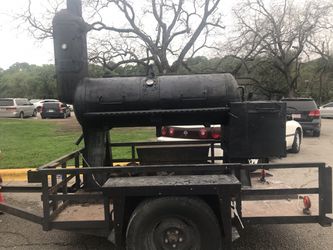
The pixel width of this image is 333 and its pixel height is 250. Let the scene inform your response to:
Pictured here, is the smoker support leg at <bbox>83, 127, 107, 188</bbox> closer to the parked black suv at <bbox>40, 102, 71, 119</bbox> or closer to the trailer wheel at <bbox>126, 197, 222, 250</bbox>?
the trailer wheel at <bbox>126, 197, 222, 250</bbox>

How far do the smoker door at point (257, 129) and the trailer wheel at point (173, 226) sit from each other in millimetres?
999

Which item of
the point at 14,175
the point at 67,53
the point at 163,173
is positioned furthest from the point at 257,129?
the point at 14,175

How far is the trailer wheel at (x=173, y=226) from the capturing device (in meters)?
3.79

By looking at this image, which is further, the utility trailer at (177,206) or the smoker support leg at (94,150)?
the smoker support leg at (94,150)

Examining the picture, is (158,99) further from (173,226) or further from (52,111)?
(52,111)

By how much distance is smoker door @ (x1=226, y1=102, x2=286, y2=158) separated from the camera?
4477mm

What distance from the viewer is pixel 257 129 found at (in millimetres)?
4488

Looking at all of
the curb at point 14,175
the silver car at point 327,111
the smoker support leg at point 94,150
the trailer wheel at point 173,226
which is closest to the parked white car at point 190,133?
the smoker support leg at point 94,150

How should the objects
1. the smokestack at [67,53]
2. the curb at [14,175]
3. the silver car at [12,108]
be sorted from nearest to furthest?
1. the smokestack at [67,53]
2. the curb at [14,175]
3. the silver car at [12,108]

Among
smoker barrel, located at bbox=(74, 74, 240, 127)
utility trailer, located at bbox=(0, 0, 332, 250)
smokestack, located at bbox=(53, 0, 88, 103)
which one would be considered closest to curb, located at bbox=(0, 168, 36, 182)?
utility trailer, located at bbox=(0, 0, 332, 250)

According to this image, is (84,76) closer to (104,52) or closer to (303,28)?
(104,52)

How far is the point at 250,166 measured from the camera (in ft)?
13.2

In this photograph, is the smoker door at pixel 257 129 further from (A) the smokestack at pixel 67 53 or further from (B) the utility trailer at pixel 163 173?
(A) the smokestack at pixel 67 53

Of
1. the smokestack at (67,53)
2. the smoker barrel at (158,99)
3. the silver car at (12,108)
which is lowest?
the silver car at (12,108)
